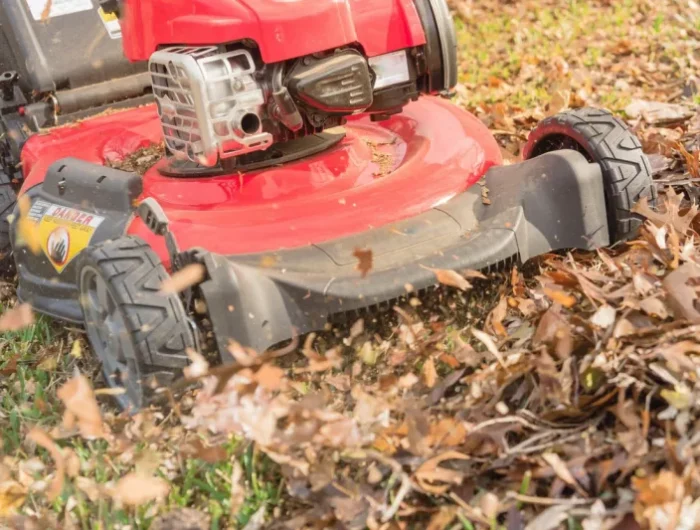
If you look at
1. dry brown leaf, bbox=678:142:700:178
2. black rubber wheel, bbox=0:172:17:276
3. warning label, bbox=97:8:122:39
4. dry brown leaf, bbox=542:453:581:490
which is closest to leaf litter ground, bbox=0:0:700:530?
dry brown leaf, bbox=542:453:581:490

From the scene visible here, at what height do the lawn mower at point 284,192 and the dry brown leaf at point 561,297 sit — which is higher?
the lawn mower at point 284,192

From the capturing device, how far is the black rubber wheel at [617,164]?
8.26 ft

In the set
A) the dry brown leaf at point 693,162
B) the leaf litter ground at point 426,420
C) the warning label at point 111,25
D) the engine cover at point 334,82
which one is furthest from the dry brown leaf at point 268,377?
the warning label at point 111,25

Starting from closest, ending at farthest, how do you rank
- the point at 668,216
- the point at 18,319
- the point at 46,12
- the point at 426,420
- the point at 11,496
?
1. the point at 426,420
2. the point at 11,496
3. the point at 668,216
4. the point at 18,319
5. the point at 46,12

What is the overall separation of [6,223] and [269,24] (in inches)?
46.0

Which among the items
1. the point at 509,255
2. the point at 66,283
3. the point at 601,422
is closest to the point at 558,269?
the point at 509,255

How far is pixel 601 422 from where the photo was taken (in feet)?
6.19

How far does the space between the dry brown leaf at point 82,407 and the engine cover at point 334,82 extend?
891 millimetres

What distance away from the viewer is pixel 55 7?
336 cm

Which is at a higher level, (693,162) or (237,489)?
(237,489)

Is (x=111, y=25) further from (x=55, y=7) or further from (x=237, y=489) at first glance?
(x=237, y=489)

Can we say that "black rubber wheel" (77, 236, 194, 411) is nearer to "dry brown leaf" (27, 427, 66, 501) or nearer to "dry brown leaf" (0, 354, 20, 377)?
"dry brown leaf" (27, 427, 66, 501)

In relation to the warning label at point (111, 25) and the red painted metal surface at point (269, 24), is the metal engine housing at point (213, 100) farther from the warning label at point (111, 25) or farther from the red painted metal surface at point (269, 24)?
the warning label at point (111, 25)

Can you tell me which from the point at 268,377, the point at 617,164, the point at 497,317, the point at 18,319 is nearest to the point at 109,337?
the point at 268,377
